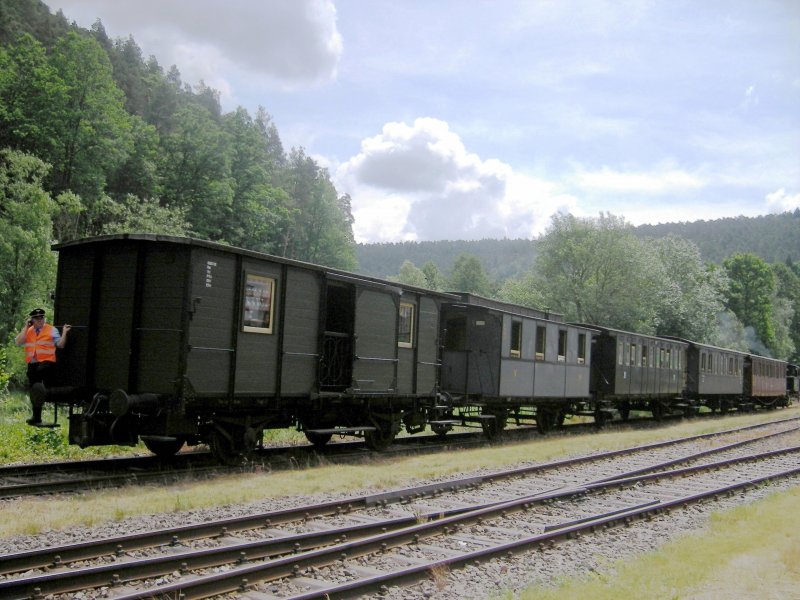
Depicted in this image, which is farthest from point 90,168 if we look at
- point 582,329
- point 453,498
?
point 453,498

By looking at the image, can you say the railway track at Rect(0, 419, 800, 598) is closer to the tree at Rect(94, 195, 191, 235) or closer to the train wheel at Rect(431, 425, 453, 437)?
the train wheel at Rect(431, 425, 453, 437)

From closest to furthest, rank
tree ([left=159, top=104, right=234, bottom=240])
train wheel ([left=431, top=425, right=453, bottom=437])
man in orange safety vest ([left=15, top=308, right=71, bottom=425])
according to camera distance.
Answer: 1. man in orange safety vest ([left=15, top=308, right=71, bottom=425])
2. train wheel ([left=431, top=425, right=453, bottom=437])
3. tree ([left=159, top=104, right=234, bottom=240])

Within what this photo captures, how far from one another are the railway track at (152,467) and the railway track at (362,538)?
10.9 feet

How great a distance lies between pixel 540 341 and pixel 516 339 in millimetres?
1580

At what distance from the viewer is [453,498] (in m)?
10.3

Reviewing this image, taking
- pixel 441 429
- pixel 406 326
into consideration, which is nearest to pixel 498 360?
pixel 441 429

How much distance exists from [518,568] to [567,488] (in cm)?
438

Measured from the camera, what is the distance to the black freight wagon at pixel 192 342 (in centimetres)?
1070

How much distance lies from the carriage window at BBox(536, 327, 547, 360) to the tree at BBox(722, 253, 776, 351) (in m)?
67.2

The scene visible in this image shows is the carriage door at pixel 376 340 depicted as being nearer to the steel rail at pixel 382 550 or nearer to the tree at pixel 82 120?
the steel rail at pixel 382 550

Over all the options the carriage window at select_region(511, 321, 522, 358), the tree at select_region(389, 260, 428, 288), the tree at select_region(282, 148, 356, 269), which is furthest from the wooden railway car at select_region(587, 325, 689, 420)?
the tree at select_region(389, 260, 428, 288)

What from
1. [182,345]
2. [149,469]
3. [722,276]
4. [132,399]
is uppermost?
[722,276]

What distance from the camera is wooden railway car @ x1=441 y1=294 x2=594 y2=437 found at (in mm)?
17953

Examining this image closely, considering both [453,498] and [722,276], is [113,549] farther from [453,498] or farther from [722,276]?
[722,276]
